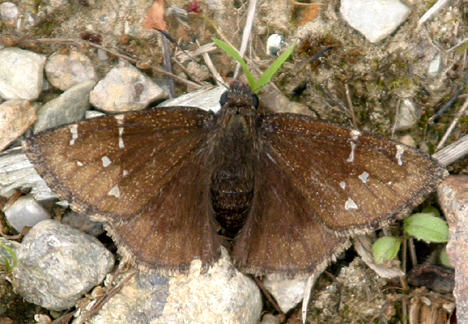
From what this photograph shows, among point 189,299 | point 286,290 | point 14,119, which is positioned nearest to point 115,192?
point 189,299

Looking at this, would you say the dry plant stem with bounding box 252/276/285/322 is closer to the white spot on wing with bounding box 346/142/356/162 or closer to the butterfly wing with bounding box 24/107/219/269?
the butterfly wing with bounding box 24/107/219/269

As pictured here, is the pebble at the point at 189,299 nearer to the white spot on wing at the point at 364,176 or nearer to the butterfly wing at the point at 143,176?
the butterfly wing at the point at 143,176

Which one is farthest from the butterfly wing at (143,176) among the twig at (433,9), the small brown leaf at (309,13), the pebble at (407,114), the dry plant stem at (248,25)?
the twig at (433,9)

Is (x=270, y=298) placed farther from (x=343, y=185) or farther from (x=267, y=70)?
(x=267, y=70)

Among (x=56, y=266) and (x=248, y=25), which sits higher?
(x=248, y=25)

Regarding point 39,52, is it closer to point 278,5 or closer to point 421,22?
point 278,5

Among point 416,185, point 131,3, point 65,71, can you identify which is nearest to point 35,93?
point 65,71
